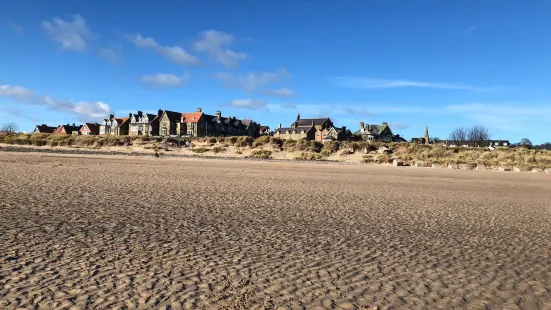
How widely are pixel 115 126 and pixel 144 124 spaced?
1112 cm

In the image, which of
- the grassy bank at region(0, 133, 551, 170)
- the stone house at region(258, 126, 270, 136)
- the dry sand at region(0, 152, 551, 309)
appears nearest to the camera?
the dry sand at region(0, 152, 551, 309)

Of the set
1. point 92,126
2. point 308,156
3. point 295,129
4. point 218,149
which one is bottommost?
point 308,156

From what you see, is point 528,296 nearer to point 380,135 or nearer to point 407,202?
point 407,202

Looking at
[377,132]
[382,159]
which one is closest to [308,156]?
[382,159]

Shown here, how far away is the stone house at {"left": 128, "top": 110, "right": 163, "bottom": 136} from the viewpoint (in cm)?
9894

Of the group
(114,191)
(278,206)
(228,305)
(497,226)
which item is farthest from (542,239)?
(114,191)

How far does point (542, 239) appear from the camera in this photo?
8.76m

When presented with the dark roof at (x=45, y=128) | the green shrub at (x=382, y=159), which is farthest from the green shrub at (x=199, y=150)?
the dark roof at (x=45, y=128)

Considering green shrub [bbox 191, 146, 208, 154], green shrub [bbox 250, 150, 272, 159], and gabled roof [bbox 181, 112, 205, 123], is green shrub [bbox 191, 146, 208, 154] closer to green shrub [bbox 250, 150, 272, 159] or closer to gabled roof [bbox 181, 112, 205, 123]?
green shrub [bbox 250, 150, 272, 159]

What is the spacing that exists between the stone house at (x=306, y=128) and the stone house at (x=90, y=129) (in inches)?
2017

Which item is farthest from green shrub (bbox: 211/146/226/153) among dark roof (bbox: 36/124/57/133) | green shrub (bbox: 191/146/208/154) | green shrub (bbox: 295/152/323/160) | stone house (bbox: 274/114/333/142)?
dark roof (bbox: 36/124/57/133)

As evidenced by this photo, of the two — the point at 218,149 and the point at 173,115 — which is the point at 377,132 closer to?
the point at 173,115

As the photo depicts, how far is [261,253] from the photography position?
674cm

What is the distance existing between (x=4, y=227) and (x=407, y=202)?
1150 cm
